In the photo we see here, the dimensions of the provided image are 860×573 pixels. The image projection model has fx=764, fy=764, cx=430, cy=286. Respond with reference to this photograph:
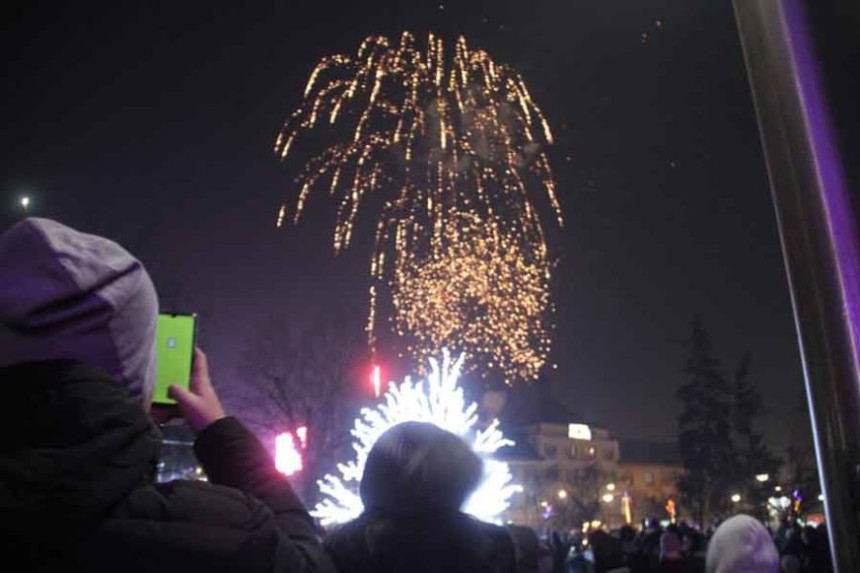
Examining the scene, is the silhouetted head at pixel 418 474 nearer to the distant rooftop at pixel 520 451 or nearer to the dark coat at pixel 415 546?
the dark coat at pixel 415 546

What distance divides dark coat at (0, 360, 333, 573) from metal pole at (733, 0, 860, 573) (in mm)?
1493

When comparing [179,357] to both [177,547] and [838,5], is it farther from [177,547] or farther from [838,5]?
[838,5]

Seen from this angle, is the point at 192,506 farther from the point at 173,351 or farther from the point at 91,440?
the point at 173,351

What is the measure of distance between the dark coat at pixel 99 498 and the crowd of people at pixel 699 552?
339cm

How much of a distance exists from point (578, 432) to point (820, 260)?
121 m

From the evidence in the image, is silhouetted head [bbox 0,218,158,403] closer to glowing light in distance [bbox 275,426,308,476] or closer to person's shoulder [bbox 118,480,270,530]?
person's shoulder [bbox 118,480,270,530]

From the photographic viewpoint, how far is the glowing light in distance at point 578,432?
11800 centimetres

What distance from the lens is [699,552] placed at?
13.0 meters

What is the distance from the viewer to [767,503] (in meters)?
A: 65.2

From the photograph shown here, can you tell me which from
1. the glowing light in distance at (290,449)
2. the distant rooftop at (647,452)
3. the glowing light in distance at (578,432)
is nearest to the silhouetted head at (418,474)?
the glowing light in distance at (290,449)

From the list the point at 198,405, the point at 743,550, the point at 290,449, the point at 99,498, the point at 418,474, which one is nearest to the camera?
the point at 99,498

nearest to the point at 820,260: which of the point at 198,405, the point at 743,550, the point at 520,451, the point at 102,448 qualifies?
the point at 198,405

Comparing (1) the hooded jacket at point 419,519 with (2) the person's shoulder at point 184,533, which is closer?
(2) the person's shoulder at point 184,533

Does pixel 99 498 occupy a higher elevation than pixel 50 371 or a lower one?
lower
